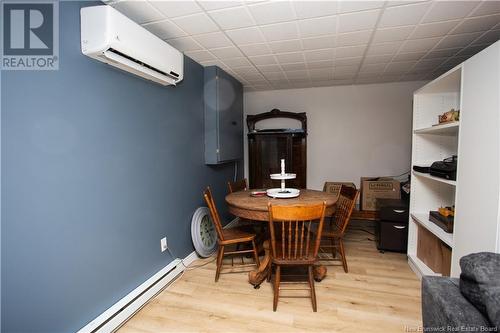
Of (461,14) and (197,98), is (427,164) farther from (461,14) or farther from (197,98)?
(197,98)

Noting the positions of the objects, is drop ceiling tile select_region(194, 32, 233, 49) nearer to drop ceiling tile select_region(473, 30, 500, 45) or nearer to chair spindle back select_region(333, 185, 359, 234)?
chair spindle back select_region(333, 185, 359, 234)

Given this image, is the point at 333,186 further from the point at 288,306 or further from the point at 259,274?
the point at 288,306

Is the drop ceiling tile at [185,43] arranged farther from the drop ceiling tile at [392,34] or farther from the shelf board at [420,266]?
the shelf board at [420,266]

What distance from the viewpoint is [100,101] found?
164 centimetres

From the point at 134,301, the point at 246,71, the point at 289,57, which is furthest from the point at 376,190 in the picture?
the point at 134,301

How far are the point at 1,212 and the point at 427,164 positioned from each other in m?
3.34

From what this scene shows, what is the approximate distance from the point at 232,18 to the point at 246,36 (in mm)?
316

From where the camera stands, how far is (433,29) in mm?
2037

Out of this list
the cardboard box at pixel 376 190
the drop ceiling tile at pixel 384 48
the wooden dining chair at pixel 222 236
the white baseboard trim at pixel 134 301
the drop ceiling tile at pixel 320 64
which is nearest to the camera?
the white baseboard trim at pixel 134 301

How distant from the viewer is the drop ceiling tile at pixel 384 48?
234 cm

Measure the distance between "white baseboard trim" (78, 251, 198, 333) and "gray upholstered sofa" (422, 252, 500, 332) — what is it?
188cm

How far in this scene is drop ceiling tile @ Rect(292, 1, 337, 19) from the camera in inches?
65.7

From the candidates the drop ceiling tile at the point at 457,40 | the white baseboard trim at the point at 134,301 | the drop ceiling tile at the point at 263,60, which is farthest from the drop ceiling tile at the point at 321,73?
the white baseboard trim at the point at 134,301

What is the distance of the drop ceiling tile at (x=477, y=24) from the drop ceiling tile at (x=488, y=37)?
0.14 m
